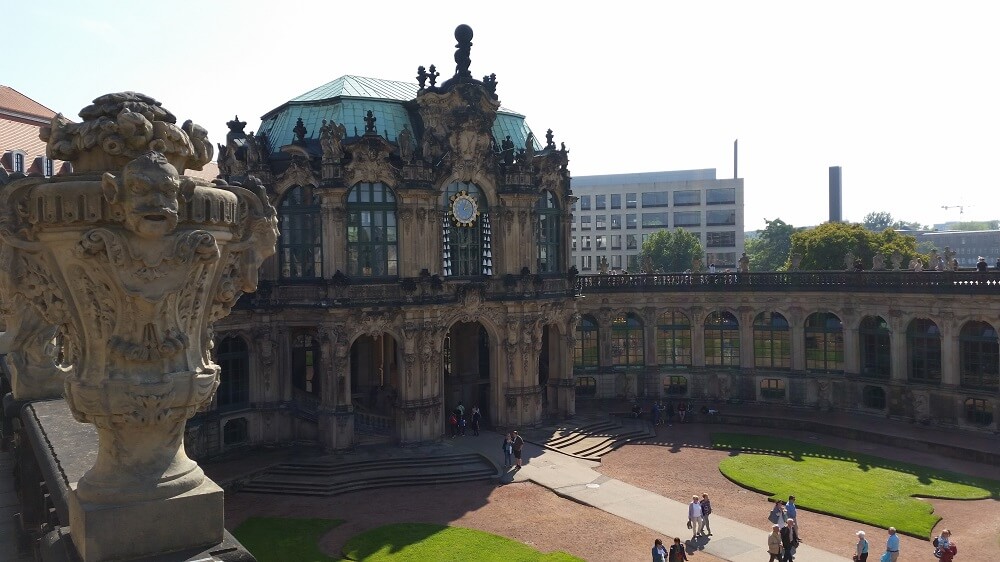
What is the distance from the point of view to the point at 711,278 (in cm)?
5731

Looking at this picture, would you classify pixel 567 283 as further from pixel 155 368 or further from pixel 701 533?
pixel 155 368

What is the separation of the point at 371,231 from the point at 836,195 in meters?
143

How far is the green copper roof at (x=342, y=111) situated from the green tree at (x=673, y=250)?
6520cm

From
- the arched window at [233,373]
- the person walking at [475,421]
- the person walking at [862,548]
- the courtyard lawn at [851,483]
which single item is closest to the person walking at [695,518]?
the courtyard lawn at [851,483]

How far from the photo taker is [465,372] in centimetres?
4969

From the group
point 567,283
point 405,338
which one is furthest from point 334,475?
point 567,283

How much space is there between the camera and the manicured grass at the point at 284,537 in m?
28.7

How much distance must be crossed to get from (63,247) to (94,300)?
56cm

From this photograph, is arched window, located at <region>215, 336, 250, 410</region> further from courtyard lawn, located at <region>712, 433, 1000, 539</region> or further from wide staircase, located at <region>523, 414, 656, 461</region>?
courtyard lawn, located at <region>712, 433, 1000, 539</region>

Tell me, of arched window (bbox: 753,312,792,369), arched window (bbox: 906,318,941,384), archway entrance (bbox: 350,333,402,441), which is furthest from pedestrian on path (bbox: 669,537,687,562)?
arched window (bbox: 753,312,792,369)

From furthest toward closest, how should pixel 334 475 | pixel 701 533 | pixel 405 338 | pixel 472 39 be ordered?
pixel 472 39 → pixel 405 338 → pixel 334 475 → pixel 701 533

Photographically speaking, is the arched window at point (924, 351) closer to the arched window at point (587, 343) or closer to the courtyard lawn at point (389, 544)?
the arched window at point (587, 343)

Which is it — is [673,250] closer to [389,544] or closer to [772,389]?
[772,389]

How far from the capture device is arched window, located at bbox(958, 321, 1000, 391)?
153 ft
